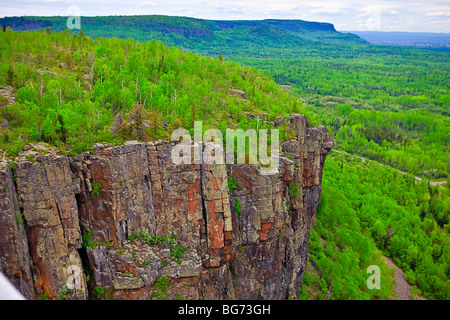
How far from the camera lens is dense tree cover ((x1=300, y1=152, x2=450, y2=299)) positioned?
171 ft

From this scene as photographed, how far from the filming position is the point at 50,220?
28984 mm

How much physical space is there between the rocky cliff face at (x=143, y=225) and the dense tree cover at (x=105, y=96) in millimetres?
2408

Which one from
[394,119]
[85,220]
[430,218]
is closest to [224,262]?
[85,220]

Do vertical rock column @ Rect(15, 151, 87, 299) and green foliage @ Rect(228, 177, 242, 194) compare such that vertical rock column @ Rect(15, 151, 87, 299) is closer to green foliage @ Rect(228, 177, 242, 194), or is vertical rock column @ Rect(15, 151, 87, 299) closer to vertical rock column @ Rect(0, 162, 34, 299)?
vertical rock column @ Rect(0, 162, 34, 299)

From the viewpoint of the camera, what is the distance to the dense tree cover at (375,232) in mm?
52219

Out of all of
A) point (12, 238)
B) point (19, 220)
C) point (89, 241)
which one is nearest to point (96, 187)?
point (89, 241)

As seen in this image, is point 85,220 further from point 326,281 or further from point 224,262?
point 326,281

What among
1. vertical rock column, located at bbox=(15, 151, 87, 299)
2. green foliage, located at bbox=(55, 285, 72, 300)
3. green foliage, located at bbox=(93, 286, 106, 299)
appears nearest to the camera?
vertical rock column, located at bbox=(15, 151, 87, 299)

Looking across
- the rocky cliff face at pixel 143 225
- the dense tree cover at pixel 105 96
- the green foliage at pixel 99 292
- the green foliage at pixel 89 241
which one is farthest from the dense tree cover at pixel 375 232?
the green foliage at pixel 89 241

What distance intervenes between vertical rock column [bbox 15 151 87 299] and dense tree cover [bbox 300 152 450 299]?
27895 mm

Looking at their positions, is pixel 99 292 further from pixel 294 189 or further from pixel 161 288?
pixel 294 189

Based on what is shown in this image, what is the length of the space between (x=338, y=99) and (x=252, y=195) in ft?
518

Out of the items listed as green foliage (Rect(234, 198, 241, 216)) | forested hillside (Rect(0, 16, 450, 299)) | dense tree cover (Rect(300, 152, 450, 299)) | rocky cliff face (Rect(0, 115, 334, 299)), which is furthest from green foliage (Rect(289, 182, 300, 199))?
dense tree cover (Rect(300, 152, 450, 299))

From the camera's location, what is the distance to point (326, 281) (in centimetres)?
5075
